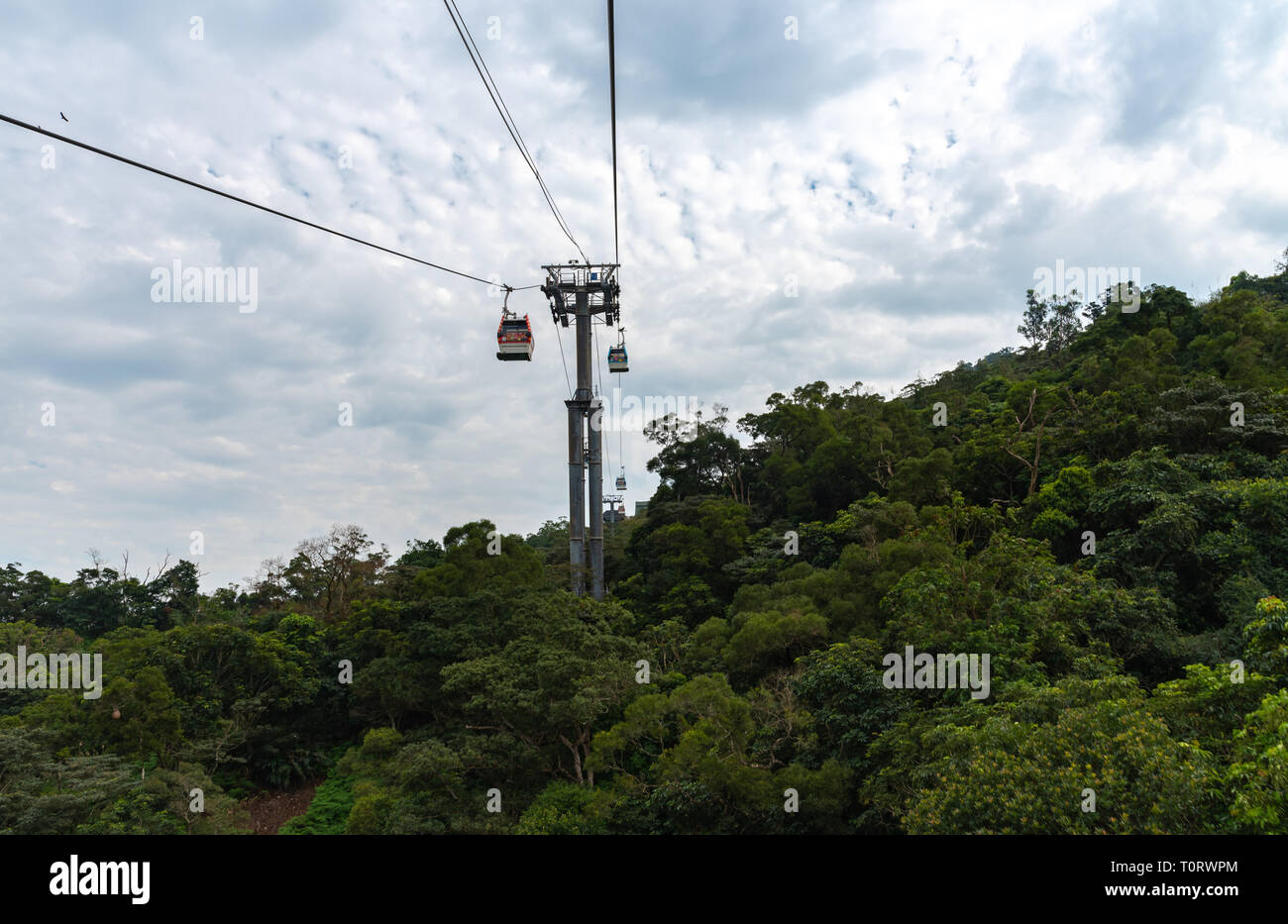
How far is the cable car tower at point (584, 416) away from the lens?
76.3 ft

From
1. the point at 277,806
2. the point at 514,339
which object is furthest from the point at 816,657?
the point at 277,806

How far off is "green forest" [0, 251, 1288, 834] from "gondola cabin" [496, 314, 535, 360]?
17.0ft

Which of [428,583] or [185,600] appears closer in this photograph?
[428,583]

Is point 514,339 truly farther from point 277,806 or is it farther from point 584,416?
point 277,806

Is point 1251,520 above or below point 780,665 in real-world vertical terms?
above

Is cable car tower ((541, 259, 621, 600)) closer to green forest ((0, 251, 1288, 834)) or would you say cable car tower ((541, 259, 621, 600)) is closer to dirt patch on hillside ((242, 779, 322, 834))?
green forest ((0, 251, 1288, 834))

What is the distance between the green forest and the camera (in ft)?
21.7

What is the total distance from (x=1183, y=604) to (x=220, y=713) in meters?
22.5

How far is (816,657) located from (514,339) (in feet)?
39.6

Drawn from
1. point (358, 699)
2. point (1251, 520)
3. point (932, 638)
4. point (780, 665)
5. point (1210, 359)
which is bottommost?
point (358, 699)

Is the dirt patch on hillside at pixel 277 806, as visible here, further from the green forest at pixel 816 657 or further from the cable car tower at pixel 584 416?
the cable car tower at pixel 584 416
